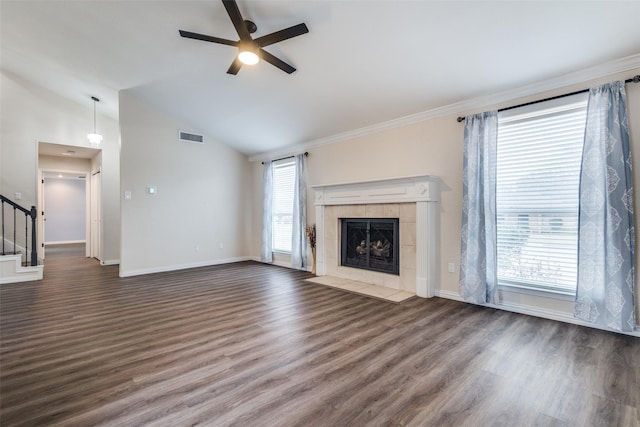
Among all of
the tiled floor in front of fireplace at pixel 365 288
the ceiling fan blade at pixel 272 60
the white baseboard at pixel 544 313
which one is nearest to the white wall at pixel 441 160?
the white baseboard at pixel 544 313

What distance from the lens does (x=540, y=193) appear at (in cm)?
330

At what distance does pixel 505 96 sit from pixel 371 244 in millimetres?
2694

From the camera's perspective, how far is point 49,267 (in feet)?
21.1

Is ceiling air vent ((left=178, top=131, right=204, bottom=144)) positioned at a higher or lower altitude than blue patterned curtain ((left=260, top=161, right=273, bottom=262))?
higher

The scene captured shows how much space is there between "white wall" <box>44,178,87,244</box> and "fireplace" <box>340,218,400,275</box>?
34.9 ft

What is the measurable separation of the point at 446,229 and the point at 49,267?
318 inches

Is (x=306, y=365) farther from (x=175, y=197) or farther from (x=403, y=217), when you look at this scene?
(x=175, y=197)

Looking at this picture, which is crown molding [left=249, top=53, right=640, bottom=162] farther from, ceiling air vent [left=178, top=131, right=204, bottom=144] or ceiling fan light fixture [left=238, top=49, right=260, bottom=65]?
ceiling air vent [left=178, top=131, right=204, bottom=144]

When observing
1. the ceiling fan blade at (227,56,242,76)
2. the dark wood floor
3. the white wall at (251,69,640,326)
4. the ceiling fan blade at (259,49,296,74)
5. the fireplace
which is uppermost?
the ceiling fan blade at (227,56,242,76)

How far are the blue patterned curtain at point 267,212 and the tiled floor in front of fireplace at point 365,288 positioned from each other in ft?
6.46

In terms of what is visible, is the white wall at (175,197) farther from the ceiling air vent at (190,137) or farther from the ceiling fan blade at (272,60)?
the ceiling fan blade at (272,60)

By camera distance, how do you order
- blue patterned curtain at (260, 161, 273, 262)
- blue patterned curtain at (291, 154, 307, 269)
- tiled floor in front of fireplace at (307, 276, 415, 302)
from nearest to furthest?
1. tiled floor in front of fireplace at (307, 276, 415, 302)
2. blue patterned curtain at (291, 154, 307, 269)
3. blue patterned curtain at (260, 161, 273, 262)

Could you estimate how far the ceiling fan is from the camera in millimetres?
2525

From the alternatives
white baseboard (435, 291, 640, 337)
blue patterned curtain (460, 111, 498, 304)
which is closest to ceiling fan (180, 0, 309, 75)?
blue patterned curtain (460, 111, 498, 304)
